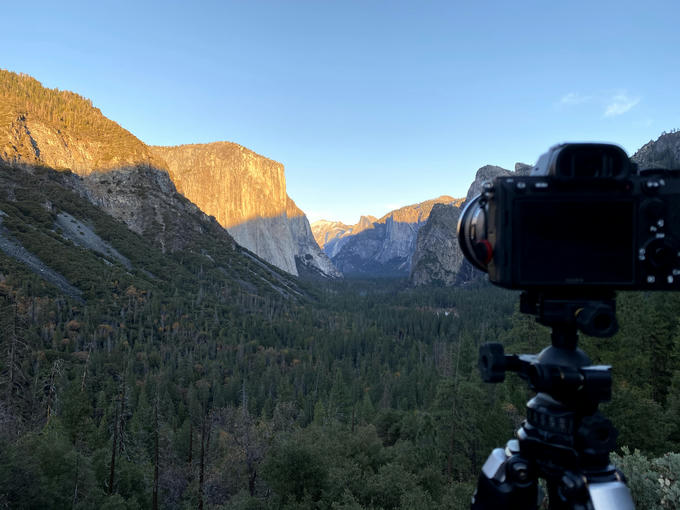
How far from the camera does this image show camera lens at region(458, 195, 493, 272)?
6.81 feet

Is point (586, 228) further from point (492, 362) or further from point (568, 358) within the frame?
point (492, 362)

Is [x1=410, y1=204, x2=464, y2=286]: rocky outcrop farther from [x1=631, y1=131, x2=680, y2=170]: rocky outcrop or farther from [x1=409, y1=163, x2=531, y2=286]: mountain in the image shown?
[x1=631, y1=131, x2=680, y2=170]: rocky outcrop

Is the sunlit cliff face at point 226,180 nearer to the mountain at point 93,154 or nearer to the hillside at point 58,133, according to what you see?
the mountain at point 93,154

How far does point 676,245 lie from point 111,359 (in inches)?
2316

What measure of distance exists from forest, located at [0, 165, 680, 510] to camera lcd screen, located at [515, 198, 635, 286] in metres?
7.08

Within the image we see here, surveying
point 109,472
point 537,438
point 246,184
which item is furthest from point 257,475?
point 246,184

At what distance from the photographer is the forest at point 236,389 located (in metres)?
15.8

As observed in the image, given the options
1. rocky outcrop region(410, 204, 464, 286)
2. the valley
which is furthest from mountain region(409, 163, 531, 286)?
the valley

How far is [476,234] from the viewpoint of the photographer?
7.23 ft

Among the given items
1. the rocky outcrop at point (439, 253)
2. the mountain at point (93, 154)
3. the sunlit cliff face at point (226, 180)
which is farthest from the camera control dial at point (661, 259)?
the rocky outcrop at point (439, 253)

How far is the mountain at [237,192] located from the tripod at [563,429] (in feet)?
560

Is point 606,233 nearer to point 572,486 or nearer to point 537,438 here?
point 537,438

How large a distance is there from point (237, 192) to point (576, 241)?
184 meters

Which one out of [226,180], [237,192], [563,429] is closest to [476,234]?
[563,429]
